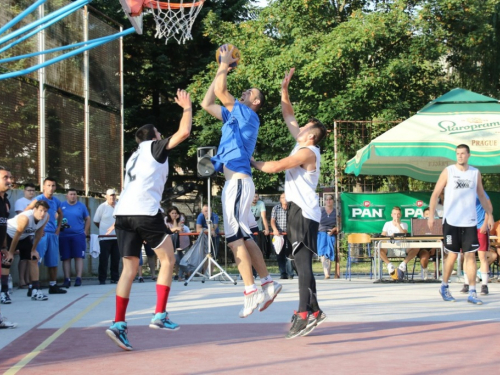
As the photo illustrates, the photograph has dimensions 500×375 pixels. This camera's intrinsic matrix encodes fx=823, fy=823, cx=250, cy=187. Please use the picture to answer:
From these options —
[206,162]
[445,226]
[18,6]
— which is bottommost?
[445,226]

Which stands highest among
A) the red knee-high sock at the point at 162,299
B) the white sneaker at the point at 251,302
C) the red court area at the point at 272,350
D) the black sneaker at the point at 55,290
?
the red knee-high sock at the point at 162,299

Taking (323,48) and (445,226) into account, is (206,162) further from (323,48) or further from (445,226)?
(323,48)

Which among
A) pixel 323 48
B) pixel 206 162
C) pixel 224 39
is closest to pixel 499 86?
pixel 323 48

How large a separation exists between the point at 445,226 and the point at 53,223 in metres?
7.29

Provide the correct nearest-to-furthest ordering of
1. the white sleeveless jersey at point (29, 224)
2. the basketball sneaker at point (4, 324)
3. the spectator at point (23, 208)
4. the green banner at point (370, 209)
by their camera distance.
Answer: the basketball sneaker at point (4, 324) < the white sleeveless jersey at point (29, 224) < the spectator at point (23, 208) < the green banner at point (370, 209)

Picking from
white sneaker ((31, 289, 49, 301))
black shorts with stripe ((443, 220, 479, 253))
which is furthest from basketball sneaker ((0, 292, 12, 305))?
black shorts with stripe ((443, 220, 479, 253))

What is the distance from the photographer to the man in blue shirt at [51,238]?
1441 centimetres

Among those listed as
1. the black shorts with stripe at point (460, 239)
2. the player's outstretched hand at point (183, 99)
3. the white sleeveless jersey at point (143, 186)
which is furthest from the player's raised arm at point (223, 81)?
the black shorts with stripe at point (460, 239)

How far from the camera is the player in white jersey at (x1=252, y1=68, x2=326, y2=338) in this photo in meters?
7.45

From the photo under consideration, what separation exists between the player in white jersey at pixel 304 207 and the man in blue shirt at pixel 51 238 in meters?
7.62

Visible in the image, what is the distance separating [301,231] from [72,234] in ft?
31.6

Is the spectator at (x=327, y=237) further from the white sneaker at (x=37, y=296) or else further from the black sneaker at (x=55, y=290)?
the white sneaker at (x=37, y=296)

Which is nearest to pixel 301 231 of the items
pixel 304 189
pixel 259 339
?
pixel 304 189

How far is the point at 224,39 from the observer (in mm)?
32594
